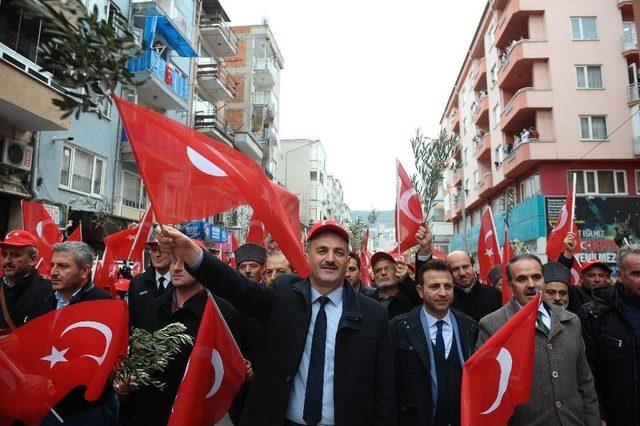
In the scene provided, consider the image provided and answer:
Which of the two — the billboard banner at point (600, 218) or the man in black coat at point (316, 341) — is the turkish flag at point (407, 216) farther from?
the billboard banner at point (600, 218)

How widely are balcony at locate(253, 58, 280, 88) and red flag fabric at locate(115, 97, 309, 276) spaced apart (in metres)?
38.2

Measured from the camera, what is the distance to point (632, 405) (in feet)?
12.1

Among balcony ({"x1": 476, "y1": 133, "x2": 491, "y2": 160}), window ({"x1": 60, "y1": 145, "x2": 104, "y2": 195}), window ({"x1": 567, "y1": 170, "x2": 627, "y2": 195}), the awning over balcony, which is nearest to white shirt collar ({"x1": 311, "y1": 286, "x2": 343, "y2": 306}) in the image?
window ({"x1": 60, "y1": 145, "x2": 104, "y2": 195})

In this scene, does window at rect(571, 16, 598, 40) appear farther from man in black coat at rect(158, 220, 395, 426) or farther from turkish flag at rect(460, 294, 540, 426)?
man in black coat at rect(158, 220, 395, 426)

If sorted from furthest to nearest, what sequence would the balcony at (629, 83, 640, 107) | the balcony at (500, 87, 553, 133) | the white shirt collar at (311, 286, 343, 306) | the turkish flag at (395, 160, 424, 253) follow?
the balcony at (500, 87, 553, 133)
the balcony at (629, 83, 640, 107)
the turkish flag at (395, 160, 424, 253)
the white shirt collar at (311, 286, 343, 306)

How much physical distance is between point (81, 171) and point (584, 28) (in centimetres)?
2724

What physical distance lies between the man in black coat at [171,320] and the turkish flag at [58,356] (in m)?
0.51

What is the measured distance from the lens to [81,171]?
16719 mm

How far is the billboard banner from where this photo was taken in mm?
25109

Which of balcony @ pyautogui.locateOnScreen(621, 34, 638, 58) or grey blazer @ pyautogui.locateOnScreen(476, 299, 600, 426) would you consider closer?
grey blazer @ pyautogui.locateOnScreen(476, 299, 600, 426)

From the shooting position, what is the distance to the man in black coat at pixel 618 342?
12.2 feet

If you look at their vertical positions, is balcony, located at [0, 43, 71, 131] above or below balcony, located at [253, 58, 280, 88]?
below

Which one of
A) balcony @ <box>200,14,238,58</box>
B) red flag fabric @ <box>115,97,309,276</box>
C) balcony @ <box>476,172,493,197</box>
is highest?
balcony @ <box>200,14,238,58</box>

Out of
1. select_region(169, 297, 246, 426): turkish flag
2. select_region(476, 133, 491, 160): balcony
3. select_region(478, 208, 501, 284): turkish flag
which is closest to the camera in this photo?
select_region(169, 297, 246, 426): turkish flag
